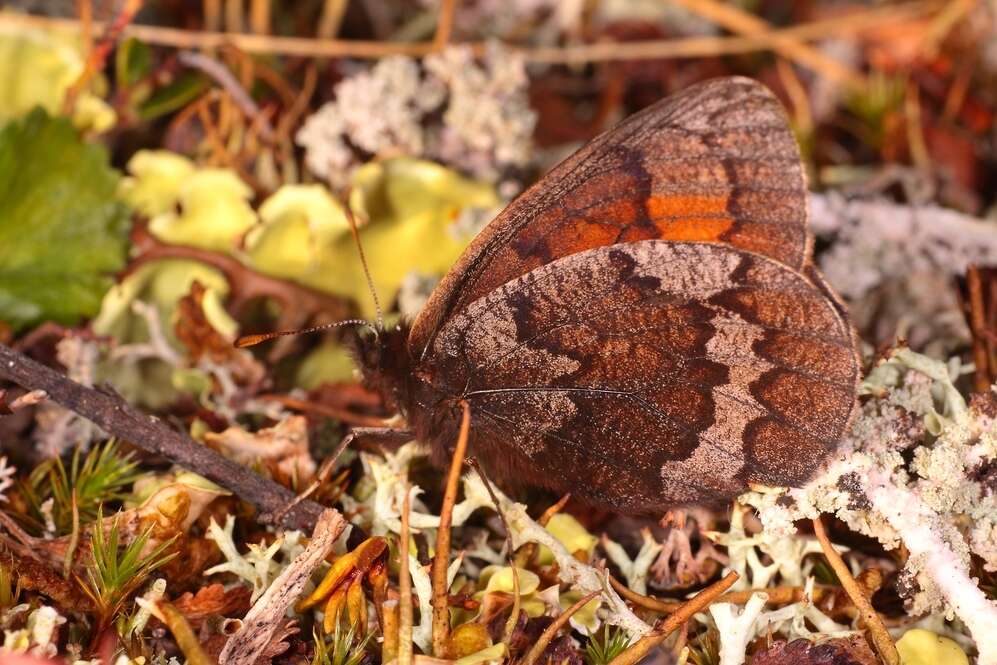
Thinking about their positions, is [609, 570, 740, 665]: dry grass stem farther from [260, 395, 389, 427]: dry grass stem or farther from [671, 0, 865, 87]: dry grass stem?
[671, 0, 865, 87]: dry grass stem

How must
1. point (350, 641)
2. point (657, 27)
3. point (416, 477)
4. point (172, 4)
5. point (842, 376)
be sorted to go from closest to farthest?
point (350, 641) → point (842, 376) → point (416, 477) → point (172, 4) → point (657, 27)

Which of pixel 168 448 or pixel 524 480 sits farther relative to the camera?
pixel 524 480

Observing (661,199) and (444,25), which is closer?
(661,199)

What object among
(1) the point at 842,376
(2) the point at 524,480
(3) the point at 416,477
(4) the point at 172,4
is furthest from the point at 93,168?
(1) the point at 842,376

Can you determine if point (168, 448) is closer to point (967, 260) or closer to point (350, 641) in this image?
point (350, 641)

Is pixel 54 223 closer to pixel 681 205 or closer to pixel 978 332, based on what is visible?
pixel 681 205

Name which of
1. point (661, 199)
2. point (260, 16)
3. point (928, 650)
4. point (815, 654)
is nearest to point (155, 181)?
point (260, 16)
